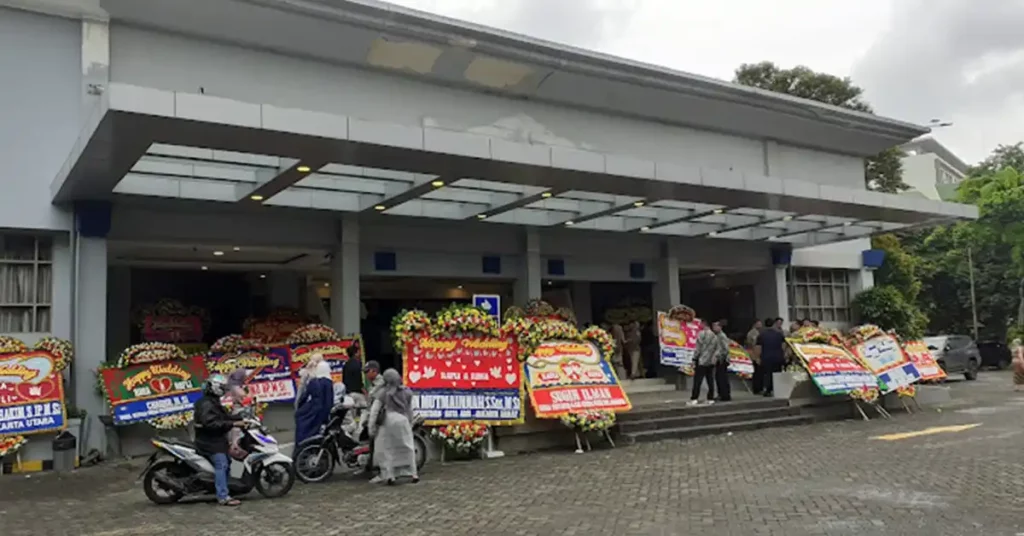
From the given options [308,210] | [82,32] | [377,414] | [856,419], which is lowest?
[856,419]

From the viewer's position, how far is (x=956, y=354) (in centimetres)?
2395

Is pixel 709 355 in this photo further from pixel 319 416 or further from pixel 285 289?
pixel 285 289

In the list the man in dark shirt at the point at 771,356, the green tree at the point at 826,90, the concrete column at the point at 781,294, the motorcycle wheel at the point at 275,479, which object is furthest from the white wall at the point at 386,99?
the green tree at the point at 826,90

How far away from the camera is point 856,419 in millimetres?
14750

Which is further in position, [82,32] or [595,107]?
[595,107]

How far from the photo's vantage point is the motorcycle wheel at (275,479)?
866cm

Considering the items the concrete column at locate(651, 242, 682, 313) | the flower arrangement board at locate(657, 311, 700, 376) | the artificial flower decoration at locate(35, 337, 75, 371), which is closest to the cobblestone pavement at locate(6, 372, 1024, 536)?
the artificial flower decoration at locate(35, 337, 75, 371)

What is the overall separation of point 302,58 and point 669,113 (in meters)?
8.43

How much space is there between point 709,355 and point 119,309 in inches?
449

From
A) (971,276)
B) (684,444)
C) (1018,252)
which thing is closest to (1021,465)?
(684,444)

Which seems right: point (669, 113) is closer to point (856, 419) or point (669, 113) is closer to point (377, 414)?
point (856, 419)

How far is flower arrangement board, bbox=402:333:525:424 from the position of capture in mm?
10923

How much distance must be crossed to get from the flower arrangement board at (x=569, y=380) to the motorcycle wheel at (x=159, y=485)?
16.0ft

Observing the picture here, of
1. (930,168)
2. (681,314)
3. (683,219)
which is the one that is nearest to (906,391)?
(681,314)
